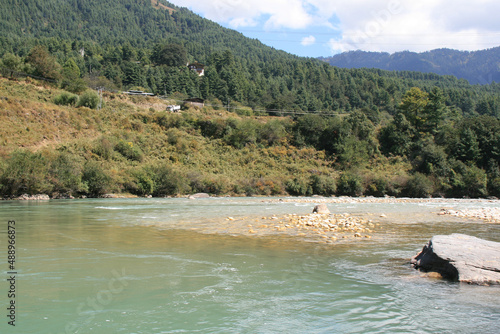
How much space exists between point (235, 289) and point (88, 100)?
205 feet

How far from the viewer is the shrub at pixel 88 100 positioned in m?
62.8

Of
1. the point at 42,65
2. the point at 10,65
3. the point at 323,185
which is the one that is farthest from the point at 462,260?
the point at 42,65

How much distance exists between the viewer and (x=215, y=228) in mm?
17938

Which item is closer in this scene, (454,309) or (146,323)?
(146,323)

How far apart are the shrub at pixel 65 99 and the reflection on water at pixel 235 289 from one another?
53.2 meters

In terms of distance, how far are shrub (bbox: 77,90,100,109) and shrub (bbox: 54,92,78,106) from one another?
0.93 m

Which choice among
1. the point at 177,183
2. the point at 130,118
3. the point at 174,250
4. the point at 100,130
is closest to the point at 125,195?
the point at 177,183

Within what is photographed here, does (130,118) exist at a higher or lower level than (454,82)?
lower

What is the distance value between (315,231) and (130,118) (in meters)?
55.4

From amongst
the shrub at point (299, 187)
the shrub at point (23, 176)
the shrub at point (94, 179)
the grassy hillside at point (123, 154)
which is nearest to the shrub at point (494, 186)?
the grassy hillside at point (123, 154)

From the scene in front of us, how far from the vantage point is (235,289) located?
8391 mm

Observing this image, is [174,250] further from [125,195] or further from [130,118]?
[130,118]

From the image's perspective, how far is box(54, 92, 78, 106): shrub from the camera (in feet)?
200

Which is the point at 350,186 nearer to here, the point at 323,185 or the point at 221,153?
the point at 323,185
